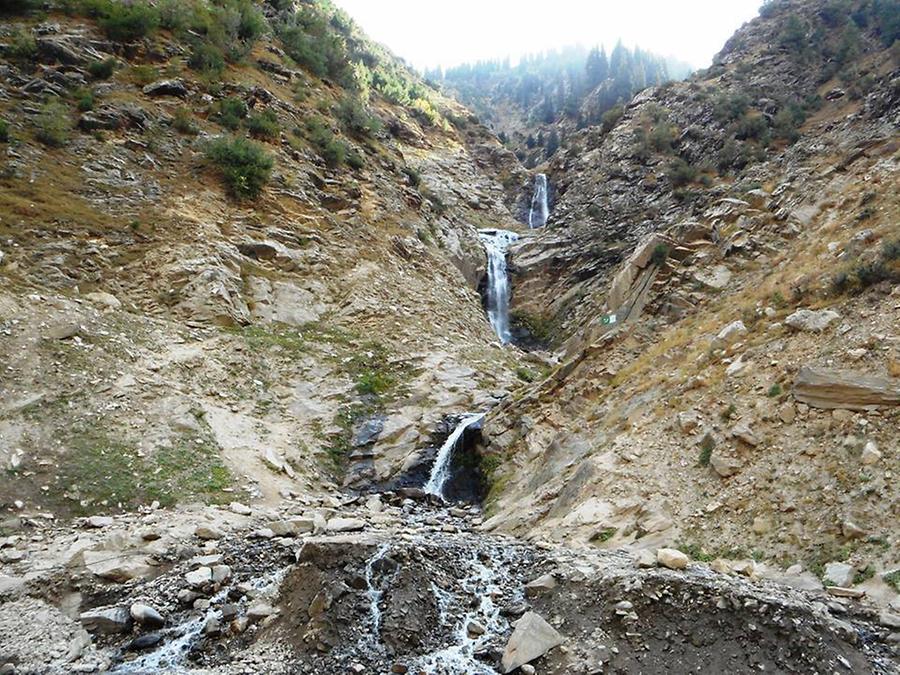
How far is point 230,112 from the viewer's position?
993 inches

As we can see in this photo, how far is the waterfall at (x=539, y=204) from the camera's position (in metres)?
51.7

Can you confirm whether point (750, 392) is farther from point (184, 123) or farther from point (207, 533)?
point (184, 123)

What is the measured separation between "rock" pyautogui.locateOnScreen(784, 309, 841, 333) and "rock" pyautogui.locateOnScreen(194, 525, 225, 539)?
1170cm

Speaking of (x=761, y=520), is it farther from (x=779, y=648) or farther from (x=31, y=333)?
(x=31, y=333)

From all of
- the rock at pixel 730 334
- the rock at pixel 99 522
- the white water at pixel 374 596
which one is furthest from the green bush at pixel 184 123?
the rock at pixel 730 334

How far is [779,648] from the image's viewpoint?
5523 millimetres

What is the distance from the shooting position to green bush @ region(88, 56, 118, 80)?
74.0 feet

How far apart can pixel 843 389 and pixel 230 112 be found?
26.2 meters

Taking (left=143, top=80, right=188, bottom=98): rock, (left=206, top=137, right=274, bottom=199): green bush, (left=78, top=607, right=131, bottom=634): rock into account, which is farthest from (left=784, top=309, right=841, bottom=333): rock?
(left=143, top=80, right=188, bottom=98): rock

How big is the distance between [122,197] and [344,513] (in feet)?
49.7

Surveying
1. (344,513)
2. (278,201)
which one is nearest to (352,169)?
(278,201)

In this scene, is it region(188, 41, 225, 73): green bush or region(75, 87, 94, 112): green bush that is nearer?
region(75, 87, 94, 112): green bush

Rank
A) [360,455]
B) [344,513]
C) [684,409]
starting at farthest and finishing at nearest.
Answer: [360,455], [344,513], [684,409]

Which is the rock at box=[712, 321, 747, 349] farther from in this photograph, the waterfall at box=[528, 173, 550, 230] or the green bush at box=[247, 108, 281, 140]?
the waterfall at box=[528, 173, 550, 230]
